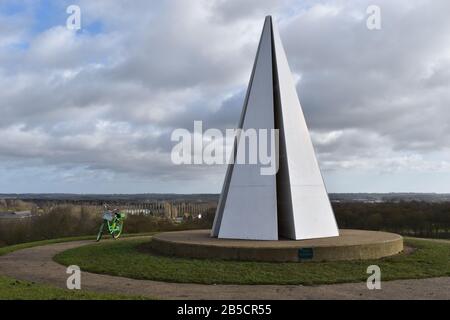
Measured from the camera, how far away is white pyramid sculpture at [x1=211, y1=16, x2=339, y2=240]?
11938 mm

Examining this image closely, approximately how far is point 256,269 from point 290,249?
44.1 inches

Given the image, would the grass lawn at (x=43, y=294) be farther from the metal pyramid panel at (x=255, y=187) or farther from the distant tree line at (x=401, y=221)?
the distant tree line at (x=401, y=221)

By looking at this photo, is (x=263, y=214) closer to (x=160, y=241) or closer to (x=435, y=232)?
(x=160, y=241)

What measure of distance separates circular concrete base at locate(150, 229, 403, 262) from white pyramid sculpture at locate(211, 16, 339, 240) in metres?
0.64

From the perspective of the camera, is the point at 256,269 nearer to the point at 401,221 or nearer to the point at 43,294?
the point at 43,294

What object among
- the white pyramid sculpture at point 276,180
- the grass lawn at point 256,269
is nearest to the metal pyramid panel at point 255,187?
the white pyramid sculpture at point 276,180

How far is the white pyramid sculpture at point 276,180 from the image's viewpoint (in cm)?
1194

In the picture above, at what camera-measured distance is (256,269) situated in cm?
939

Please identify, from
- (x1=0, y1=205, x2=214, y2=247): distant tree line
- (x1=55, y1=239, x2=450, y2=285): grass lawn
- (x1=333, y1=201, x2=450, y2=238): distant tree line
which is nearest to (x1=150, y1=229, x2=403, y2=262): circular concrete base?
(x1=55, y1=239, x2=450, y2=285): grass lawn

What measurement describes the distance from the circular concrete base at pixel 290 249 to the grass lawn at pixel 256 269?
0.25 m

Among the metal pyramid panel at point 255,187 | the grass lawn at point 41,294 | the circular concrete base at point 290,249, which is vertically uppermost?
the metal pyramid panel at point 255,187
